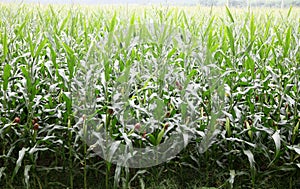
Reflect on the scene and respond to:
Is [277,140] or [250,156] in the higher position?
[277,140]

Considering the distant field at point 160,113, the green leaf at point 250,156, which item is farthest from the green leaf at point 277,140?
the green leaf at point 250,156

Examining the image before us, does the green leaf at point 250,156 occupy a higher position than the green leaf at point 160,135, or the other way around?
the green leaf at point 160,135

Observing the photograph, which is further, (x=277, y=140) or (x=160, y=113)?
(x=160, y=113)

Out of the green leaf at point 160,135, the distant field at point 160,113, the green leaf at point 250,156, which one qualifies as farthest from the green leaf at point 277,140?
the green leaf at point 160,135

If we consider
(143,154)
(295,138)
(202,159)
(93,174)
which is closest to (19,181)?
(93,174)

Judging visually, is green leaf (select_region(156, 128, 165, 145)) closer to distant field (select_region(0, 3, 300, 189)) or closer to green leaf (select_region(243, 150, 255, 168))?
distant field (select_region(0, 3, 300, 189))

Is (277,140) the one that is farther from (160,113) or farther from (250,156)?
(160,113)

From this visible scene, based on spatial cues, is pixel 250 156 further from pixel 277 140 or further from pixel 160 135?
pixel 160 135

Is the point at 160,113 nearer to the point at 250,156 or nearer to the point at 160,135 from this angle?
the point at 160,135

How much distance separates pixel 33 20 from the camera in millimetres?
4262

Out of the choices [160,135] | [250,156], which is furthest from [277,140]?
[160,135]

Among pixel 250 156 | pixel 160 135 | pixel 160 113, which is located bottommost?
pixel 250 156

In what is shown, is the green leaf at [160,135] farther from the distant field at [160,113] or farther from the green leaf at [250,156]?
the green leaf at [250,156]

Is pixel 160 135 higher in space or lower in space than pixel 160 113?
lower
